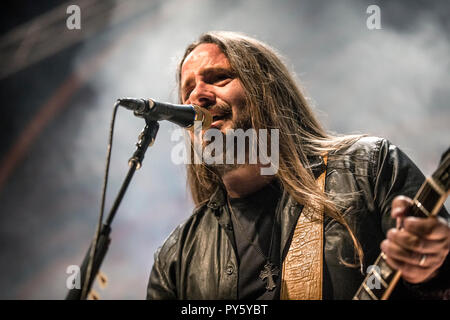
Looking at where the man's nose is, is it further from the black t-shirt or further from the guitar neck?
the guitar neck

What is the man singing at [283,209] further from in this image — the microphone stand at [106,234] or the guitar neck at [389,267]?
the microphone stand at [106,234]

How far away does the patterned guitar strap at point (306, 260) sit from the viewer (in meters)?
1.60

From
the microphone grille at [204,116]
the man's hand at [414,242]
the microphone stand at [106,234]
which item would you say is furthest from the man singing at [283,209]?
the microphone stand at [106,234]

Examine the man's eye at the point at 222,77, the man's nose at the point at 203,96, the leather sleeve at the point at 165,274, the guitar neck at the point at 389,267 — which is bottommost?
the leather sleeve at the point at 165,274

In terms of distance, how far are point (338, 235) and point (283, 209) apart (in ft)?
1.00

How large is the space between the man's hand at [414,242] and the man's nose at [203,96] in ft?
3.80

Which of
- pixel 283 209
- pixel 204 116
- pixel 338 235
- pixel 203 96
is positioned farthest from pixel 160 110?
pixel 338 235

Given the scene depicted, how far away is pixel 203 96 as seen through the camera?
6.72 ft

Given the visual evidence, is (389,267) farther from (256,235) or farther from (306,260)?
(256,235)

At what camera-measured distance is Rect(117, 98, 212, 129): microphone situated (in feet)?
4.51

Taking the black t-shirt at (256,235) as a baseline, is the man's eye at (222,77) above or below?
above
